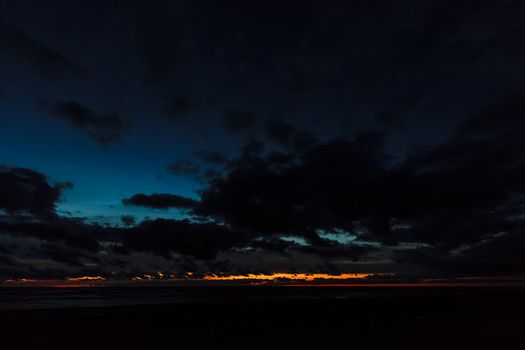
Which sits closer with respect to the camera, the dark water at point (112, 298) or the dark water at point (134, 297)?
the dark water at point (112, 298)

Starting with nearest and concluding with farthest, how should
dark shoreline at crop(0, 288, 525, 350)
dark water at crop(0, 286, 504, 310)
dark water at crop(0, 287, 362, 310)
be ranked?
dark shoreline at crop(0, 288, 525, 350), dark water at crop(0, 287, 362, 310), dark water at crop(0, 286, 504, 310)

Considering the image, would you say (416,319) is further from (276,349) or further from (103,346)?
(103,346)

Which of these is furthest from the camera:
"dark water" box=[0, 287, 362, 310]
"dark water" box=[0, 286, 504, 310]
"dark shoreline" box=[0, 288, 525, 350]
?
"dark water" box=[0, 286, 504, 310]

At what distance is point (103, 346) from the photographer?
89.4ft

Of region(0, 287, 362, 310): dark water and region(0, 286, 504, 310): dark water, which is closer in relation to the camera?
region(0, 287, 362, 310): dark water

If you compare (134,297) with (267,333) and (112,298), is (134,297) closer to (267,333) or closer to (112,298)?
(112,298)

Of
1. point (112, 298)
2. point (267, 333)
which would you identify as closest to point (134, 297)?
point (112, 298)

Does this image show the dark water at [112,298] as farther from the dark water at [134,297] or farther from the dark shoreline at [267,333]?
the dark shoreline at [267,333]

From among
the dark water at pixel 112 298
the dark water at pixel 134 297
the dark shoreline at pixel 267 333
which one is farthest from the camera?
the dark water at pixel 134 297

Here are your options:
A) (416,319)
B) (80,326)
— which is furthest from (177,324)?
(416,319)

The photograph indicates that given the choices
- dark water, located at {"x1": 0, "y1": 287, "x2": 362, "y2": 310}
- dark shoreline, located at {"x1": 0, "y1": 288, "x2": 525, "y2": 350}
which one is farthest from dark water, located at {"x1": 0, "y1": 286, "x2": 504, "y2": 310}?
dark shoreline, located at {"x1": 0, "y1": 288, "x2": 525, "y2": 350}

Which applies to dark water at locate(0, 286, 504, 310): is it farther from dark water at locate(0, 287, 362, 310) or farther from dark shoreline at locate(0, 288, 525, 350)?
dark shoreline at locate(0, 288, 525, 350)

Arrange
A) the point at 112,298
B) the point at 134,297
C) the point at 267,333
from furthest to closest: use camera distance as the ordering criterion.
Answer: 1. the point at 134,297
2. the point at 112,298
3. the point at 267,333

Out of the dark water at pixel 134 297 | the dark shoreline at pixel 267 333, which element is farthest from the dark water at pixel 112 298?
the dark shoreline at pixel 267 333
